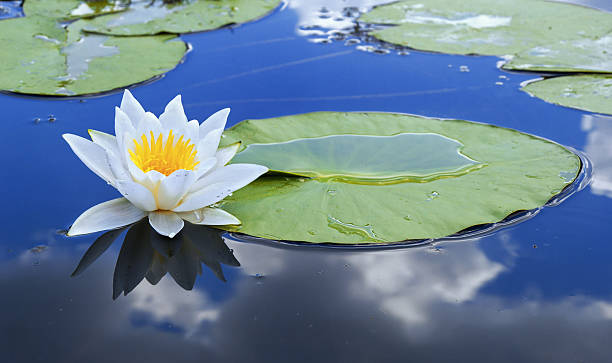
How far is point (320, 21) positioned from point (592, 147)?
2554 millimetres

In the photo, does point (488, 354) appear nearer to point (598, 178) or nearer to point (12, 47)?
point (598, 178)

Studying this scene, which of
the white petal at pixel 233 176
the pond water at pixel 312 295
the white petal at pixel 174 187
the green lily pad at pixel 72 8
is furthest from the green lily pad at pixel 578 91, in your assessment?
the green lily pad at pixel 72 8

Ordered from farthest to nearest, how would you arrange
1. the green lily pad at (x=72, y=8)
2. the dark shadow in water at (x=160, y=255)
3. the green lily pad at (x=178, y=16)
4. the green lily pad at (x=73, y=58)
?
the green lily pad at (x=72, y=8), the green lily pad at (x=178, y=16), the green lily pad at (x=73, y=58), the dark shadow in water at (x=160, y=255)

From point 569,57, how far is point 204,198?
2766mm

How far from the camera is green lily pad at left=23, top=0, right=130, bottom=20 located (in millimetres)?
4773

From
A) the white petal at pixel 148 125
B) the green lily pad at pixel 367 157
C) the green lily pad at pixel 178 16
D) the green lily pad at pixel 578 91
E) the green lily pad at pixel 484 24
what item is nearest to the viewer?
the white petal at pixel 148 125

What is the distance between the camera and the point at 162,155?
77.2 inches

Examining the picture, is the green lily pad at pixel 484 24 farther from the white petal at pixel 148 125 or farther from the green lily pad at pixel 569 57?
the white petal at pixel 148 125

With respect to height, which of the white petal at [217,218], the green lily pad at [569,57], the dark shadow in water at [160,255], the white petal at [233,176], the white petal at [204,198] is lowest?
the dark shadow in water at [160,255]

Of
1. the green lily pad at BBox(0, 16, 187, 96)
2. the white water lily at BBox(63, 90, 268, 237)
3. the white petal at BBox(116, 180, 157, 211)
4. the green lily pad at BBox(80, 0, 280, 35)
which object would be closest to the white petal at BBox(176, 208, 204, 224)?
the white water lily at BBox(63, 90, 268, 237)

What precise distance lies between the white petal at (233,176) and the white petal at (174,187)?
0.33 feet

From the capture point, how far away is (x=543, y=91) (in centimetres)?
314

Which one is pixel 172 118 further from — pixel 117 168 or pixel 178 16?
pixel 178 16

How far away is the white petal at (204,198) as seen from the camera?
192 cm
